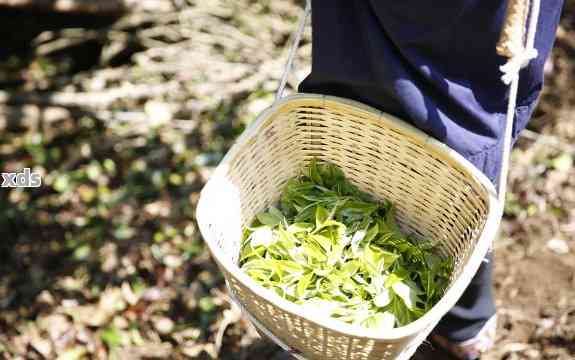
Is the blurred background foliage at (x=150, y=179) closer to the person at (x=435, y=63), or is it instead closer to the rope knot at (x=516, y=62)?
the person at (x=435, y=63)

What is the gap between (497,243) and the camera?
2.20 metres

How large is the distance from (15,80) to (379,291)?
2.50 meters

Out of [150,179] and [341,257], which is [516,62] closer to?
[341,257]

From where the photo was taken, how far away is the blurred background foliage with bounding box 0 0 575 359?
2076mm

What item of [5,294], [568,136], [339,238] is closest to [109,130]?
[5,294]

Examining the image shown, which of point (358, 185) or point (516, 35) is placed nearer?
point (516, 35)

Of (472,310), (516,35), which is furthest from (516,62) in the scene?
(472,310)

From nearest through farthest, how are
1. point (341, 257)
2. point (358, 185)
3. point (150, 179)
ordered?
point (341, 257), point (358, 185), point (150, 179)

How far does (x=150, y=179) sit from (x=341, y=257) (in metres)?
1.37

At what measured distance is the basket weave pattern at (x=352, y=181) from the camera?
3.72 ft

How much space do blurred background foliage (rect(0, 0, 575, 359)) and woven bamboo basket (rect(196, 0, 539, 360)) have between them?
0.73 m

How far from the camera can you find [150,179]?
2.58 meters

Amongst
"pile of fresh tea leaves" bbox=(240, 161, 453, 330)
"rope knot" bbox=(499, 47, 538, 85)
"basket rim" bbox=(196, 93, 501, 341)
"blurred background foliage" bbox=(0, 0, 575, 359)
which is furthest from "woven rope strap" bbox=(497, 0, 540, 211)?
"blurred background foliage" bbox=(0, 0, 575, 359)

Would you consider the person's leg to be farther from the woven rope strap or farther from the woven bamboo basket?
the woven rope strap
